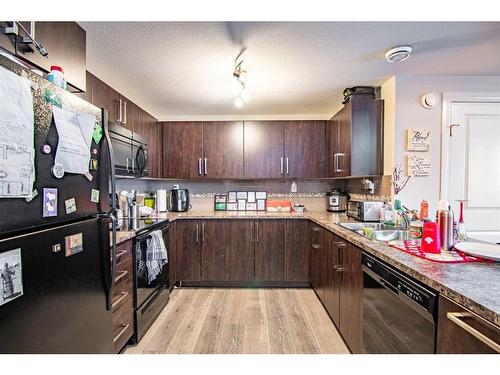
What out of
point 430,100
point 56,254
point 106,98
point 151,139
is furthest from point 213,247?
point 430,100

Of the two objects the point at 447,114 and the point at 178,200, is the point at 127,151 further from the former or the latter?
the point at 447,114

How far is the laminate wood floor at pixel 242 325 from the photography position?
186 cm

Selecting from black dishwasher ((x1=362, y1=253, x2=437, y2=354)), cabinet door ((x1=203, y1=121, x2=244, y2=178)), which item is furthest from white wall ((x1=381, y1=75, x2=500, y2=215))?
cabinet door ((x1=203, y1=121, x2=244, y2=178))

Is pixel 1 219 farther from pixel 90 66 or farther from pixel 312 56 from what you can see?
pixel 312 56

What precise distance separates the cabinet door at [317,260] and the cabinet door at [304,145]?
2.70 ft

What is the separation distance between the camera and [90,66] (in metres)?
2.10

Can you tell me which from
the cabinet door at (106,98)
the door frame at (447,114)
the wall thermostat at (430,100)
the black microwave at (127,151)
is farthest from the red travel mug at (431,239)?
the cabinet door at (106,98)

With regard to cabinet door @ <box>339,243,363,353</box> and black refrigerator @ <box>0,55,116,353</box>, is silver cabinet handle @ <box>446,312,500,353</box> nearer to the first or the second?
cabinet door @ <box>339,243,363,353</box>

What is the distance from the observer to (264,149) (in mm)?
3275

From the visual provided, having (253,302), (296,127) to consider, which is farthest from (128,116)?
(253,302)

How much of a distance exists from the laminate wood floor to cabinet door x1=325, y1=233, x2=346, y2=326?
147mm

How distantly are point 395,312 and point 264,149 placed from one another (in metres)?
2.41

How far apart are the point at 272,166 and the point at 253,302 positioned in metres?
1.64

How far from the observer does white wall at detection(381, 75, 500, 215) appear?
228 cm
